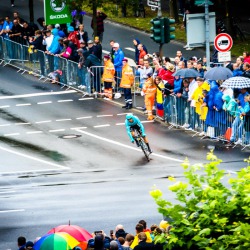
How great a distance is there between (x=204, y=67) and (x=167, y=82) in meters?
1.27

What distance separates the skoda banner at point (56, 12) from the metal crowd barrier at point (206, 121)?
7.99 m

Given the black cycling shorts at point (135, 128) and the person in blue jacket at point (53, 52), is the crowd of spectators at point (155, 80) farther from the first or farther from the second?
the black cycling shorts at point (135, 128)

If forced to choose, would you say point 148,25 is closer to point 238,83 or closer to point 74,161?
point 238,83

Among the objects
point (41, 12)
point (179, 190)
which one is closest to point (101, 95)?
point (41, 12)

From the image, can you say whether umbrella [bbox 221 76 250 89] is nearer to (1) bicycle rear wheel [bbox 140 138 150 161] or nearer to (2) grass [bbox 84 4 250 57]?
(1) bicycle rear wheel [bbox 140 138 150 161]

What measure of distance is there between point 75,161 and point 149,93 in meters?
5.20

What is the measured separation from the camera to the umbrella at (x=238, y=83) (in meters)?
32.0

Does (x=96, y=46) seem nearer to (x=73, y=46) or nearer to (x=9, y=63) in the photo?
(x=73, y=46)

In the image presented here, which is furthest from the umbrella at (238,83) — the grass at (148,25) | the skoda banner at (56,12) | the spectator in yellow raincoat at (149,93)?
the grass at (148,25)

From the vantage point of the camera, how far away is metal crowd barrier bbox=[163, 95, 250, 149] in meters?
32.1

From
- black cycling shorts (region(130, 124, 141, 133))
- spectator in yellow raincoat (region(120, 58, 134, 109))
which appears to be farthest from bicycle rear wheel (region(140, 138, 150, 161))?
spectator in yellow raincoat (region(120, 58, 134, 109))

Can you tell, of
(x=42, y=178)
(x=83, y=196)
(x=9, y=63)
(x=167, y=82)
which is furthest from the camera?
(x=9, y=63)

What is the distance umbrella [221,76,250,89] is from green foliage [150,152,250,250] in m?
15.9

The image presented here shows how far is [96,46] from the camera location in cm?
3984
